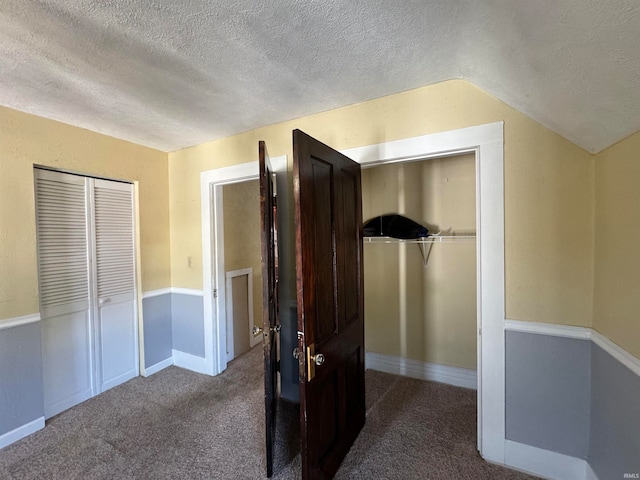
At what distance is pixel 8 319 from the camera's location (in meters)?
1.97

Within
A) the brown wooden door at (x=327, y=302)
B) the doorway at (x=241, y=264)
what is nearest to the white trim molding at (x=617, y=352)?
the brown wooden door at (x=327, y=302)

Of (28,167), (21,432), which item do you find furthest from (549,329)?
(28,167)

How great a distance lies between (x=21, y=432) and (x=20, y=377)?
385mm

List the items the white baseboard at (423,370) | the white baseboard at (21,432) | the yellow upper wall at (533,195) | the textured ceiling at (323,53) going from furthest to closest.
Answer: the white baseboard at (423,370) → the white baseboard at (21,432) → the yellow upper wall at (533,195) → the textured ceiling at (323,53)

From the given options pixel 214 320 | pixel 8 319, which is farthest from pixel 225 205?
pixel 8 319

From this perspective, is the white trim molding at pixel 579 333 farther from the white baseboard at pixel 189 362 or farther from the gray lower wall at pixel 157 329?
the gray lower wall at pixel 157 329

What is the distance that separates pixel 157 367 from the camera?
2.97 metres

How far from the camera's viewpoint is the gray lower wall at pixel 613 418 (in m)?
1.17

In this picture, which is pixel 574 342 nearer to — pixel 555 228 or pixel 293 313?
pixel 555 228

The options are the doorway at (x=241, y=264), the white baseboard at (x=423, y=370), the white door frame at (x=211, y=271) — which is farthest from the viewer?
the doorway at (x=241, y=264)

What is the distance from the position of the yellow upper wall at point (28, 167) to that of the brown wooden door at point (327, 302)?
2.23 m

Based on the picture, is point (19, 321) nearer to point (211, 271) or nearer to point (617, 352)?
point (211, 271)

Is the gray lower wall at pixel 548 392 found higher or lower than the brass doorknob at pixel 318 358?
lower

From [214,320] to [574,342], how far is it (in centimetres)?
285
